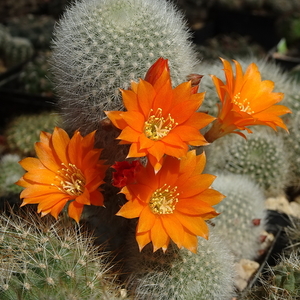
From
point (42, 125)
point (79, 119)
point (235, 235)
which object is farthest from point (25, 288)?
point (42, 125)

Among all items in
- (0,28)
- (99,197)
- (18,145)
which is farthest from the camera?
(0,28)

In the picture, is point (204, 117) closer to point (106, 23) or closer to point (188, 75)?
point (188, 75)

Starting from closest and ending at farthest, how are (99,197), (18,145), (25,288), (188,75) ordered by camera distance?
(25,288) → (99,197) → (188,75) → (18,145)

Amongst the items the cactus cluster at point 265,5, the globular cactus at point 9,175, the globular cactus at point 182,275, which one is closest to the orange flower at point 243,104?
the globular cactus at point 182,275

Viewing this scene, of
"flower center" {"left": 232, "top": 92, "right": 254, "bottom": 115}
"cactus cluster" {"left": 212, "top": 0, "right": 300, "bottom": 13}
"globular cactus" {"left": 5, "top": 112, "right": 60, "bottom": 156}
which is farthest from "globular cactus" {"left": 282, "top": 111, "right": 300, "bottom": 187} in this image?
"cactus cluster" {"left": 212, "top": 0, "right": 300, "bottom": 13}

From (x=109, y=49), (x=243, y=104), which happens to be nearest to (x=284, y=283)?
(x=243, y=104)

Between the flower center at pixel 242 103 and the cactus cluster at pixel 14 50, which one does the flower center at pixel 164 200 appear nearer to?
the flower center at pixel 242 103

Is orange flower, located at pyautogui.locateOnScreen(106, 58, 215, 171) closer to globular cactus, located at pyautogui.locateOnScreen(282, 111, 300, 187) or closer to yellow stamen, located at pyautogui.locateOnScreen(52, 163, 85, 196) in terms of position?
yellow stamen, located at pyautogui.locateOnScreen(52, 163, 85, 196)
